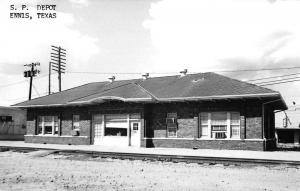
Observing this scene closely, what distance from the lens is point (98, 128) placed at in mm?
27750

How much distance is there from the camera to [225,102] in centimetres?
2272

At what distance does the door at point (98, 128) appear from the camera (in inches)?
1085

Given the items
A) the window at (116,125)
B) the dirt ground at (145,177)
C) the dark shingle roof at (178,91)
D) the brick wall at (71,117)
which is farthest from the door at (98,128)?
the dirt ground at (145,177)

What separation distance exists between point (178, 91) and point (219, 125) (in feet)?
14.1

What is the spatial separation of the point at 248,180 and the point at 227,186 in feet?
4.22

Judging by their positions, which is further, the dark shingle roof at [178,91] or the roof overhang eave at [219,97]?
the dark shingle roof at [178,91]

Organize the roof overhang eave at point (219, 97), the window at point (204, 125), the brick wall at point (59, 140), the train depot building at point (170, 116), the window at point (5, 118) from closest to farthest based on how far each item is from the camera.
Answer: the roof overhang eave at point (219, 97) < the train depot building at point (170, 116) < the window at point (204, 125) < the brick wall at point (59, 140) < the window at point (5, 118)

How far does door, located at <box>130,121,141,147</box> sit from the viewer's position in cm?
2564

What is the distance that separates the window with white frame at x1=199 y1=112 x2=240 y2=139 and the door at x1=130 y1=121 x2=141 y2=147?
15.5 ft

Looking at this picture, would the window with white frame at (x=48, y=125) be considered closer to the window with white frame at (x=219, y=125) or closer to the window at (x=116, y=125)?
the window at (x=116, y=125)

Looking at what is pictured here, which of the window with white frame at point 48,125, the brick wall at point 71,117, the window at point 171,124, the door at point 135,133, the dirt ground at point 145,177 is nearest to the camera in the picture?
the dirt ground at point 145,177

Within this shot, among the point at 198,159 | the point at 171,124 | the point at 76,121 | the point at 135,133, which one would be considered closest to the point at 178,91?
the point at 171,124

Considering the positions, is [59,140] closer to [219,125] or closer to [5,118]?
[219,125]

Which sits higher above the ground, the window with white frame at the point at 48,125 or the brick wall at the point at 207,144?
the window with white frame at the point at 48,125
